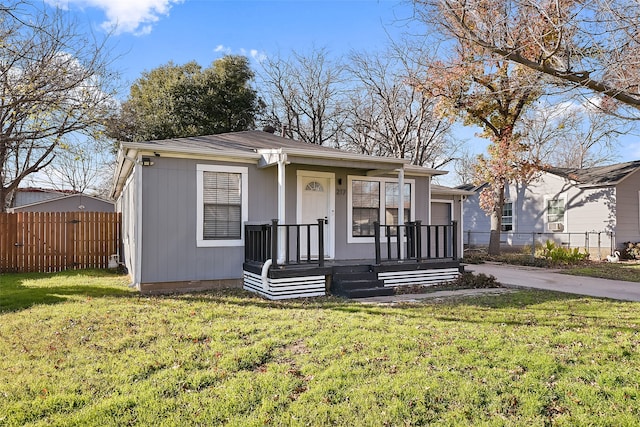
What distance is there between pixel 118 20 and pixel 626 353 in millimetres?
10750

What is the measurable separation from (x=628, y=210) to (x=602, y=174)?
159 cm

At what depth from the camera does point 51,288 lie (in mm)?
8062

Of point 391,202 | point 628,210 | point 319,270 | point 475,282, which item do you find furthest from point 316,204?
point 628,210

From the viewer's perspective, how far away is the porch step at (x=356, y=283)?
7.52 meters

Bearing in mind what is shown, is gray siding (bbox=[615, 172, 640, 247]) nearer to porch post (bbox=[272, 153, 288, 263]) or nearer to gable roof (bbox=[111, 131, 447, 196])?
gable roof (bbox=[111, 131, 447, 196])

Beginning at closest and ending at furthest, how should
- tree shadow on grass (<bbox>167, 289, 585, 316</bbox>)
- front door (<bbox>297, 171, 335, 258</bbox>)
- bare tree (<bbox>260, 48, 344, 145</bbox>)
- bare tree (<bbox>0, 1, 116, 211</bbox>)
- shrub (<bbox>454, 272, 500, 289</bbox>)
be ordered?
bare tree (<bbox>0, 1, 116, 211</bbox>)
tree shadow on grass (<bbox>167, 289, 585, 316</bbox>)
shrub (<bbox>454, 272, 500, 289</bbox>)
front door (<bbox>297, 171, 335, 258</bbox>)
bare tree (<bbox>260, 48, 344, 145</bbox>)

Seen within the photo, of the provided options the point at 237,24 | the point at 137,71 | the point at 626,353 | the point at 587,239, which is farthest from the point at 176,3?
the point at 587,239

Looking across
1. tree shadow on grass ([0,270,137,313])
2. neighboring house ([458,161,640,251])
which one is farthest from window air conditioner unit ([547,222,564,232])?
tree shadow on grass ([0,270,137,313])

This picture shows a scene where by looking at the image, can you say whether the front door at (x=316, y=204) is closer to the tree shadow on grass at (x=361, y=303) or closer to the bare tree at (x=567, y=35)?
the tree shadow on grass at (x=361, y=303)

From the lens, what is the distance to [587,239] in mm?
15680

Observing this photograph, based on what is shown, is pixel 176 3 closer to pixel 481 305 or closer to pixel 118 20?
pixel 118 20

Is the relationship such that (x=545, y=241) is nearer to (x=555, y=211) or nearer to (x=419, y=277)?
(x=555, y=211)

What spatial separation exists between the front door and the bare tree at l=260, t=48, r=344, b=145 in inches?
500

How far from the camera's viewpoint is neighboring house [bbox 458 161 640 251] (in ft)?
50.1
